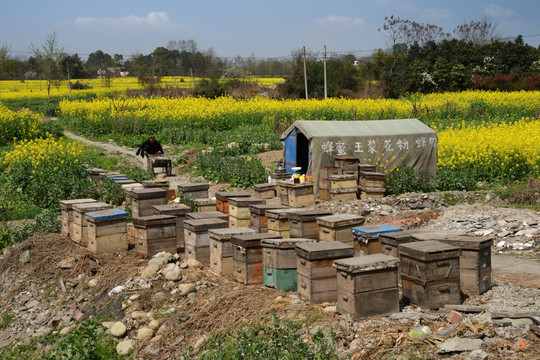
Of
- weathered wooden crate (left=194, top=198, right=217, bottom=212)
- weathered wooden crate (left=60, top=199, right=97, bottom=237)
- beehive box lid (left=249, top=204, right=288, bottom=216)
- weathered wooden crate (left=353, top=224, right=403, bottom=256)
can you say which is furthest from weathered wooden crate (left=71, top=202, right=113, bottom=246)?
weathered wooden crate (left=353, top=224, right=403, bottom=256)

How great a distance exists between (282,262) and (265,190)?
730 cm

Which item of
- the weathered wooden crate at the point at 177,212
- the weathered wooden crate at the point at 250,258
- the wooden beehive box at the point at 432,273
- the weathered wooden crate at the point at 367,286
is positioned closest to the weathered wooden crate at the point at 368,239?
the wooden beehive box at the point at 432,273

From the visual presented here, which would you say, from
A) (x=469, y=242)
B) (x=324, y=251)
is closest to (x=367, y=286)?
(x=324, y=251)

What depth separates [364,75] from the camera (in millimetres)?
64750

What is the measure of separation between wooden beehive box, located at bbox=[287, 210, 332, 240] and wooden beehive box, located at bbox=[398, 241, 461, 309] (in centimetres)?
247

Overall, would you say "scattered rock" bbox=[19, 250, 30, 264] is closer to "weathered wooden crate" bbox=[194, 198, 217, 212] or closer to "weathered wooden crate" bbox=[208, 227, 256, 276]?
"weathered wooden crate" bbox=[194, 198, 217, 212]

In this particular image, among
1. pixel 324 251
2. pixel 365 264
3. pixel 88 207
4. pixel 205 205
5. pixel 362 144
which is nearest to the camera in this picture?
pixel 365 264

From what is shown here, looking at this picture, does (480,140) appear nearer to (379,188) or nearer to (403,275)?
(379,188)

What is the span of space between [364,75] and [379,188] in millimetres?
50509

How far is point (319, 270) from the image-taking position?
779cm

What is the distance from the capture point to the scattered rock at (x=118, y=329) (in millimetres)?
8375

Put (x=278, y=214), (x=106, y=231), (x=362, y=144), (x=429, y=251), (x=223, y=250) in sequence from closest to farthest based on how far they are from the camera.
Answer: (x=429, y=251) < (x=223, y=250) < (x=278, y=214) < (x=106, y=231) < (x=362, y=144)

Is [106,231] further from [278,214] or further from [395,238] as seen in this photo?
[395,238]

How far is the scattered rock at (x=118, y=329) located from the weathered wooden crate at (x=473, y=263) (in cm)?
466
